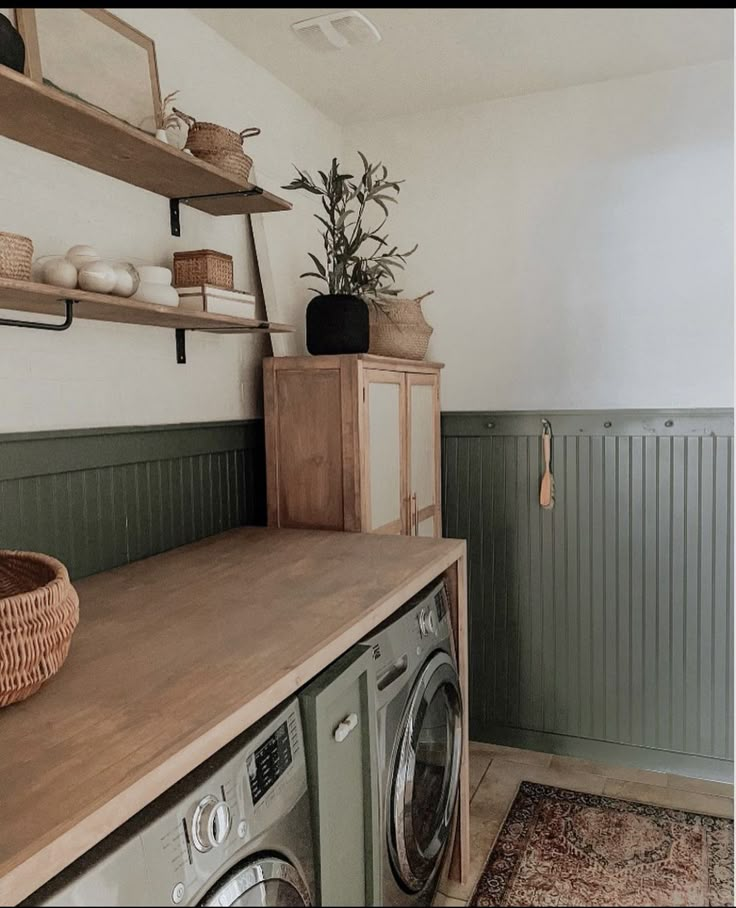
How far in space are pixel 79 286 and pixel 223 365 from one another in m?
0.82

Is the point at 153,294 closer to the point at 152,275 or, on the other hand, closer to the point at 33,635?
the point at 152,275

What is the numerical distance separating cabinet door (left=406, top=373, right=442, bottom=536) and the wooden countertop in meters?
0.59

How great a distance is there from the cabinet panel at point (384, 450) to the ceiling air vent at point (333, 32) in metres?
0.90

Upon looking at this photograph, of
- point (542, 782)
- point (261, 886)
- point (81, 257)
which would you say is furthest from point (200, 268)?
point (261, 886)

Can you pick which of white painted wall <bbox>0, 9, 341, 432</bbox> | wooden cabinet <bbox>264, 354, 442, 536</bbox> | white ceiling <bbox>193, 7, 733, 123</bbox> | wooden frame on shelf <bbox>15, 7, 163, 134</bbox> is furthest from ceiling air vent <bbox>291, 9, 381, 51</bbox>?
wooden cabinet <bbox>264, 354, 442, 536</bbox>

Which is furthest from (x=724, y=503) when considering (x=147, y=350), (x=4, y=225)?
(x=4, y=225)

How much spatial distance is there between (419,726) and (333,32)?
173 centimetres

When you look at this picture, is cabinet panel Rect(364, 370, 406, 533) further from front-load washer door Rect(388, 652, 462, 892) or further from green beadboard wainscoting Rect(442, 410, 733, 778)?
front-load washer door Rect(388, 652, 462, 892)

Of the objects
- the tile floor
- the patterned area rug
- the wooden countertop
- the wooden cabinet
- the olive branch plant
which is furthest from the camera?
the olive branch plant

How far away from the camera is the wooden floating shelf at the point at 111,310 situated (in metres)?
1.38

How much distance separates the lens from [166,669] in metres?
1.16

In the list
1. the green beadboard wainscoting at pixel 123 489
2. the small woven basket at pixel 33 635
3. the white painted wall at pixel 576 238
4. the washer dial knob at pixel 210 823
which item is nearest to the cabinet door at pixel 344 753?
the washer dial knob at pixel 210 823

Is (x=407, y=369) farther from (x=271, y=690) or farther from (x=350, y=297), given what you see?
(x=271, y=690)

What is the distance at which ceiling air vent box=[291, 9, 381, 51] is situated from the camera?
1.69 meters
